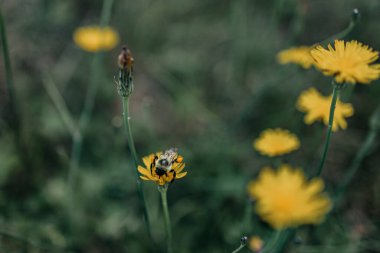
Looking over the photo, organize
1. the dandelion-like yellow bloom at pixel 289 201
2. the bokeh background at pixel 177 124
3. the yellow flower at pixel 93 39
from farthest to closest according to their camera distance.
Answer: the yellow flower at pixel 93 39
the bokeh background at pixel 177 124
the dandelion-like yellow bloom at pixel 289 201

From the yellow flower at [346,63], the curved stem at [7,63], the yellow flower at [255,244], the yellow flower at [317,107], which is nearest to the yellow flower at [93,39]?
the curved stem at [7,63]

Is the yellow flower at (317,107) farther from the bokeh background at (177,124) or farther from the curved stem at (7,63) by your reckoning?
the curved stem at (7,63)

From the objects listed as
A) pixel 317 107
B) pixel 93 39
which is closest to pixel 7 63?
pixel 93 39

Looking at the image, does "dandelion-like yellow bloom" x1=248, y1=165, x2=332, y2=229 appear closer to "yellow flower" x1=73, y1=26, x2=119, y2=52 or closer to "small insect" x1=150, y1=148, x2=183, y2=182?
"small insect" x1=150, y1=148, x2=183, y2=182

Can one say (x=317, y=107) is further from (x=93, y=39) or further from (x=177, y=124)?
(x=93, y=39)

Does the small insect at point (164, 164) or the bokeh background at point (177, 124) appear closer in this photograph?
the small insect at point (164, 164)

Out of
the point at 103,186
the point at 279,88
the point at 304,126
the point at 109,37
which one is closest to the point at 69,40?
the point at 109,37

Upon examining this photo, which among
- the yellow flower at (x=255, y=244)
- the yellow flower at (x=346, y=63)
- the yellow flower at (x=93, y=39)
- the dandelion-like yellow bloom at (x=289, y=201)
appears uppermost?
the yellow flower at (x=93, y=39)

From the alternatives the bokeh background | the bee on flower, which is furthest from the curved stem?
the bee on flower
